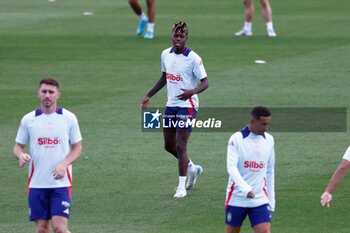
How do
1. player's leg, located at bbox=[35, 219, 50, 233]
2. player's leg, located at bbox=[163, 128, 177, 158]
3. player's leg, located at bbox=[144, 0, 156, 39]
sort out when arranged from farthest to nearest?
player's leg, located at bbox=[144, 0, 156, 39]
player's leg, located at bbox=[163, 128, 177, 158]
player's leg, located at bbox=[35, 219, 50, 233]

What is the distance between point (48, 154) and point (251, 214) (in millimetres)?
2348

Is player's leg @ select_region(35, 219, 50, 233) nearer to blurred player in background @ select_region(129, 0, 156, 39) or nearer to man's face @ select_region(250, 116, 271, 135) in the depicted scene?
man's face @ select_region(250, 116, 271, 135)

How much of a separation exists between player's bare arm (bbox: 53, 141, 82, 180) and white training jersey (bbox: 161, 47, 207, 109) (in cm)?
337

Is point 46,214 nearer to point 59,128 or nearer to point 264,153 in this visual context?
point 59,128

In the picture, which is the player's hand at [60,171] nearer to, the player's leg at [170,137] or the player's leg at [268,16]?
the player's leg at [170,137]

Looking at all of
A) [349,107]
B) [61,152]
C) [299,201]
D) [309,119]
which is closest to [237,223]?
[61,152]

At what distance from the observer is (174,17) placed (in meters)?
31.9

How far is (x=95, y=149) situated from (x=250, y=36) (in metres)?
13.6

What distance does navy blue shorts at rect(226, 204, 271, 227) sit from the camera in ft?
28.5

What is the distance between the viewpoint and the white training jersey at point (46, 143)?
9.02 metres

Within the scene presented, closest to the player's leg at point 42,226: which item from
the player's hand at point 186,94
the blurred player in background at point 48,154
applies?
the blurred player in background at point 48,154

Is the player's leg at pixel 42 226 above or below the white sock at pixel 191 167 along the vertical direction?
below

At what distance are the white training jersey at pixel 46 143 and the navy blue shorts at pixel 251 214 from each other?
1.89 meters

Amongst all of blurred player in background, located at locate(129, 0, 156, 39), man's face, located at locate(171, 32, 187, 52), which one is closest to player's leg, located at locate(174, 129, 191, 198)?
man's face, located at locate(171, 32, 187, 52)
